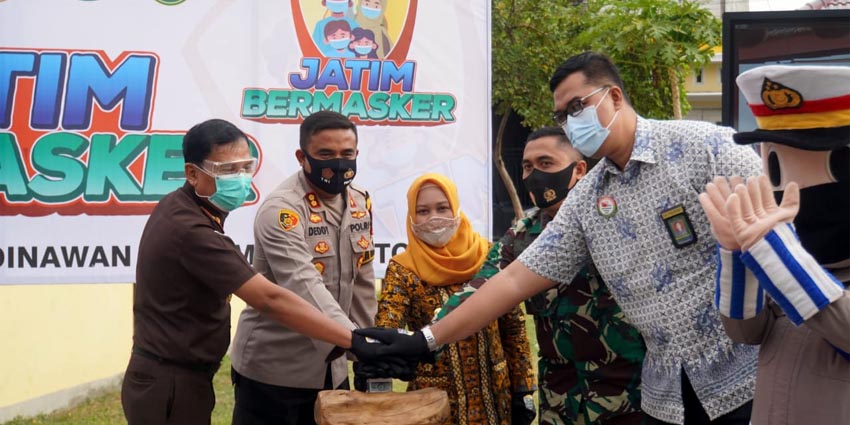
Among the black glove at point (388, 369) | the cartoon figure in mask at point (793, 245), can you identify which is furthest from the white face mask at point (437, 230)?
the cartoon figure in mask at point (793, 245)

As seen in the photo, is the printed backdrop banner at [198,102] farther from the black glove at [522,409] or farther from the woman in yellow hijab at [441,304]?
the black glove at [522,409]

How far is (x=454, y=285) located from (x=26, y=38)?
2.47 metres

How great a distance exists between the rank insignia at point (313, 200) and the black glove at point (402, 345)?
0.74 meters

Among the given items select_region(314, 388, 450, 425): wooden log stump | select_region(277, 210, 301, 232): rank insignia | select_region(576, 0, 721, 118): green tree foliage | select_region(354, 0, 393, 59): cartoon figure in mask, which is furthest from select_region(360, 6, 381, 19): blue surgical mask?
select_region(576, 0, 721, 118): green tree foliage

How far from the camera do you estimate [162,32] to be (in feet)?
15.4

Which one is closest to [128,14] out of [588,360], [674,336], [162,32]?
[162,32]

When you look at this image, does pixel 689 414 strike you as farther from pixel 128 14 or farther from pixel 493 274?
pixel 128 14

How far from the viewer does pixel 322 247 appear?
3.84 metres

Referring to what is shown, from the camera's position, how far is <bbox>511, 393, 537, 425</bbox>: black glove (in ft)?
11.9

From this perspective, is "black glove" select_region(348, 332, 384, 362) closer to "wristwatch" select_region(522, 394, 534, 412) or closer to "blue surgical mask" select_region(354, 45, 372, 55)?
"wristwatch" select_region(522, 394, 534, 412)

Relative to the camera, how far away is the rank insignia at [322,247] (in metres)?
3.83

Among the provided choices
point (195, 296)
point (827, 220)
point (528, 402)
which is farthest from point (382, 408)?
point (827, 220)

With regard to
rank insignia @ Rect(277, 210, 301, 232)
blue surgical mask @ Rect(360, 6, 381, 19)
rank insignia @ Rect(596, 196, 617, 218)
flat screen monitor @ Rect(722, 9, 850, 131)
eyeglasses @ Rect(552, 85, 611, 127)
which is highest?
blue surgical mask @ Rect(360, 6, 381, 19)

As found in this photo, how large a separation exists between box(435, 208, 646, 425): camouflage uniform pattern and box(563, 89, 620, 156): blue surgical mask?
1.98 feet
